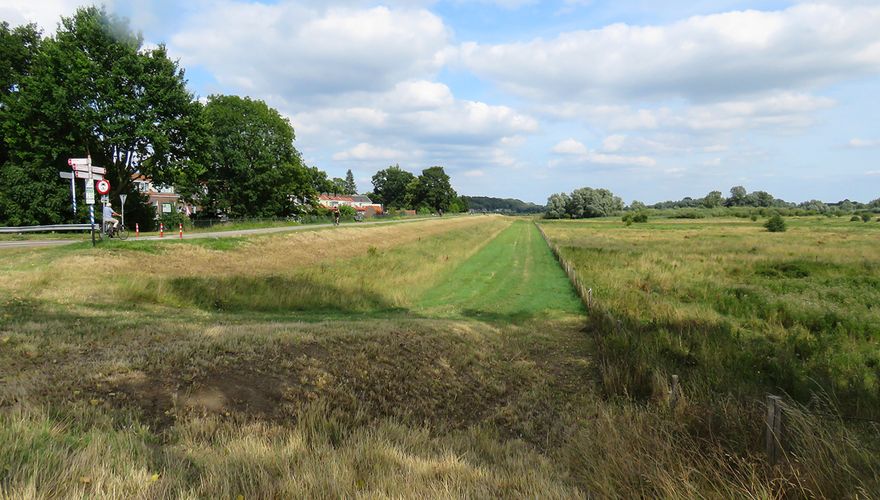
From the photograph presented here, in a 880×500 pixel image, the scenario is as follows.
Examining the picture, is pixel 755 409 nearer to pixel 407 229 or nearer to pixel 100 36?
pixel 100 36

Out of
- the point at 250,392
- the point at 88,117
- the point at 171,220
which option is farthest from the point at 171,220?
the point at 250,392

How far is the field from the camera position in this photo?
369cm

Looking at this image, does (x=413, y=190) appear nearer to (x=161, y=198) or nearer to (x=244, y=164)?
(x=161, y=198)

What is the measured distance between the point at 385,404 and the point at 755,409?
5193 mm

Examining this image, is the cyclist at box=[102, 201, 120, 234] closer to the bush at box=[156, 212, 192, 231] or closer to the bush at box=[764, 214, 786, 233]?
the bush at box=[156, 212, 192, 231]

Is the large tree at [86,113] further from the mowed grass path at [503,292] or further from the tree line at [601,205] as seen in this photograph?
the tree line at [601,205]

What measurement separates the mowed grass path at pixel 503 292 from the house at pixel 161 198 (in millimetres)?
27081

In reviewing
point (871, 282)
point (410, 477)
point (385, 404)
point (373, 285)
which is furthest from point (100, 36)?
point (871, 282)

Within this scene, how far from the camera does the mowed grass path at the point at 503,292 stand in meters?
17.9

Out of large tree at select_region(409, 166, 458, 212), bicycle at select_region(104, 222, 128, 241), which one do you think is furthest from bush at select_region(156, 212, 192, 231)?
large tree at select_region(409, 166, 458, 212)

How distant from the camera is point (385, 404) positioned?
758 centimetres

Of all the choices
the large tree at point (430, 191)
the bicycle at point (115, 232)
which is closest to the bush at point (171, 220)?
the bicycle at point (115, 232)

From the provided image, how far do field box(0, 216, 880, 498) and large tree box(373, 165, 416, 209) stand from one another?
144577 mm

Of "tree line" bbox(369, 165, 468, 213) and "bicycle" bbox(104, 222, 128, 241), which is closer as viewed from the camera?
"bicycle" bbox(104, 222, 128, 241)
